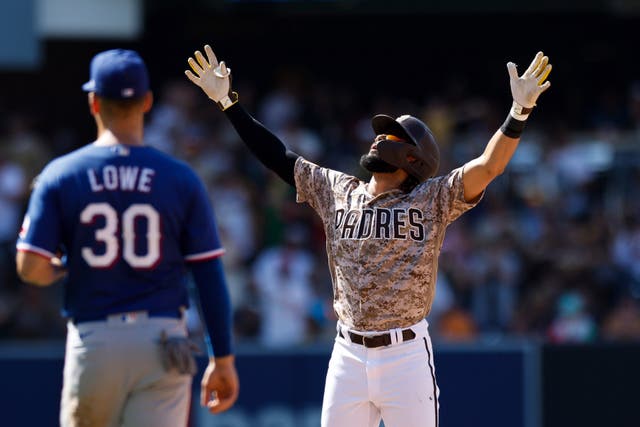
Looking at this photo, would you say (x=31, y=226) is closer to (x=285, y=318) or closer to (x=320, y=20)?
(x=285, y=318)

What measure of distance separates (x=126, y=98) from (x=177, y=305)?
0.83 metres

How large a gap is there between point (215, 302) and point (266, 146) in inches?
29.5

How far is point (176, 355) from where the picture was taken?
4289 millimetres

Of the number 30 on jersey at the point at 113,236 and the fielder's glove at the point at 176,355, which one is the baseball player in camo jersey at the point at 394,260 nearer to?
the fielder's glove at the point at 176,355

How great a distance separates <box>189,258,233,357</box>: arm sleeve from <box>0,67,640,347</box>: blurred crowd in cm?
544

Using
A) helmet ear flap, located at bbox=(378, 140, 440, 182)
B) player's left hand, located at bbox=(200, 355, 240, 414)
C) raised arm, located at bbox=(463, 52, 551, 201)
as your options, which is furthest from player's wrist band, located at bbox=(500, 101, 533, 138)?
player's left hand, located at bbox=(200, 355, 240, 414)

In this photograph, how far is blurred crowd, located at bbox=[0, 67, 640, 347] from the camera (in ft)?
35.2

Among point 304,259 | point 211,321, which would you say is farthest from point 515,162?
point 211,321

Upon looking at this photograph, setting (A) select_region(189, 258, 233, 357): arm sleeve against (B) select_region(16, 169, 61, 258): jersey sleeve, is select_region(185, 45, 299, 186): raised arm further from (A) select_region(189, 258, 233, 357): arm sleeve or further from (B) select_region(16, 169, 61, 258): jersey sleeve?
(B) select_region(16, 169, 61, 258): jersey sleeve

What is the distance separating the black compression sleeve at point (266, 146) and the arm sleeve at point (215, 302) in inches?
21.7

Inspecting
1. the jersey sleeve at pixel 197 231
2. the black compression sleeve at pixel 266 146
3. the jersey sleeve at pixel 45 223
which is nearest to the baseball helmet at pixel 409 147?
the black compression sleeve at pixel 266 146

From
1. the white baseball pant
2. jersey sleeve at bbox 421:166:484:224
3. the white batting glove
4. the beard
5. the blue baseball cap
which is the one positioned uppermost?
the blue baseball cap

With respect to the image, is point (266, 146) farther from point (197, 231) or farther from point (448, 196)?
point (448, 196)

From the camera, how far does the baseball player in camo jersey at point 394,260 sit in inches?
175
